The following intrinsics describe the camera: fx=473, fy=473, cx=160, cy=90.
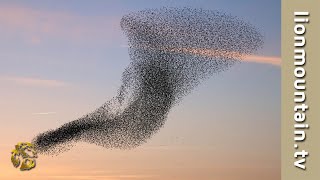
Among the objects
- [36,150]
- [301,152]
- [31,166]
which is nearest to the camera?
[301,152]

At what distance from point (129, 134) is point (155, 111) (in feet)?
3.30

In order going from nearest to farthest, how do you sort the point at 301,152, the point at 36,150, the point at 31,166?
1. the point at 301,152
2. the point at 31,166
3. the point at 36,150

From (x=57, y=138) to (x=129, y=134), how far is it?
2.13m

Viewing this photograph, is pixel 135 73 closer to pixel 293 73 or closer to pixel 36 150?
pixel 36 150

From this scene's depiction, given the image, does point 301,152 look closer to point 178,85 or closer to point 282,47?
point 282,47

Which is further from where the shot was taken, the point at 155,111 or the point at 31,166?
the point at 155,111

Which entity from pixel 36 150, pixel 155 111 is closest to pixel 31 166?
pixel 36 150

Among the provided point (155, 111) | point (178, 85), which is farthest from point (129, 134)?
point (178, 85)

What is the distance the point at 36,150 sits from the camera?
13.7 meters

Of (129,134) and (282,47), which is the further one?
(129,134)

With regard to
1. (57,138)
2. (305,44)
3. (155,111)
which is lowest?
(57,138)

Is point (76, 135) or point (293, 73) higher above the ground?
point (293, 73)

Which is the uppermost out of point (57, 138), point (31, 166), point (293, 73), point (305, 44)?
point (305, 44)

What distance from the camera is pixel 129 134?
1370cm
